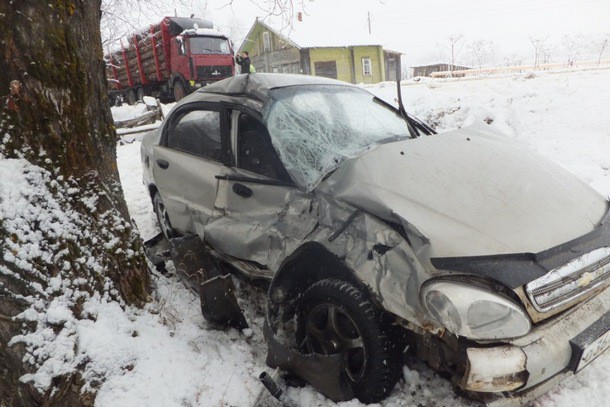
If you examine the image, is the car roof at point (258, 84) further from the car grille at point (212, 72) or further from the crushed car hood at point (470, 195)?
the car grille at point (212, 72)

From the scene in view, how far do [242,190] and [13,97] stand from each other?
51.5 inches

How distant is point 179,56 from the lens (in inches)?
558

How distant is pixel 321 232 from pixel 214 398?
3.41 feet

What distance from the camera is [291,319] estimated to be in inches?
96.5

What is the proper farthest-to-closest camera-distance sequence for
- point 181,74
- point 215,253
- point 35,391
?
point 181,74 < point 215,253 < point 35,391

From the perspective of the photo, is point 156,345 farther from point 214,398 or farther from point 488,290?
point 488,290

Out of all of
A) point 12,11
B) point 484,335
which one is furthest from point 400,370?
point 12,11

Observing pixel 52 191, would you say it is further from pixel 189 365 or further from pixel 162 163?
pixel 162 163

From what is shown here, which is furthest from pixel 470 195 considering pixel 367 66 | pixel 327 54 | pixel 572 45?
pixel 572 45

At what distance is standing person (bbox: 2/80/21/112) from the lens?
6.51 ft

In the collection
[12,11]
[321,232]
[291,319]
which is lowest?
[291,319]

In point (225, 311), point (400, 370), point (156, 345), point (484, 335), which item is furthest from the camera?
point (225, 311)

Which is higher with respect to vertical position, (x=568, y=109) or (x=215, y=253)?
(x=568, y=109)

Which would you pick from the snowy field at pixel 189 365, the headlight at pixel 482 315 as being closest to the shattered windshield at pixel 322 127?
the headlight at pixel 482 315
